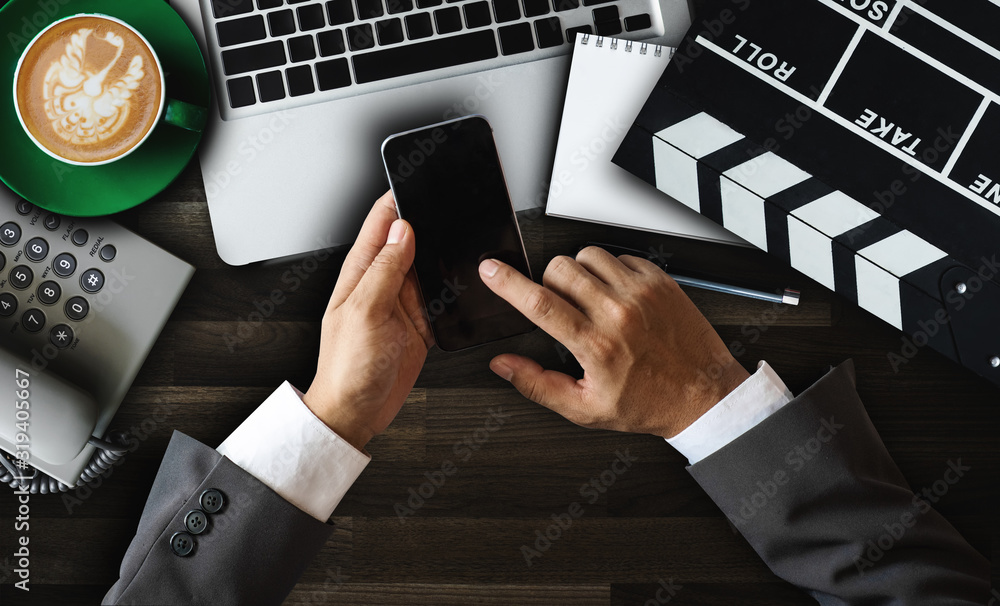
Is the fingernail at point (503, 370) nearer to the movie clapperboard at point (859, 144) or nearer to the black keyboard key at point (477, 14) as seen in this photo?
the movie clapperboard at point (859, 144)

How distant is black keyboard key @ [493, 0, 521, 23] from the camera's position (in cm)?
63

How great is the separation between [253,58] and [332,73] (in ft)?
0.27

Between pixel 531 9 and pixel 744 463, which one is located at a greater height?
pixel 531 9

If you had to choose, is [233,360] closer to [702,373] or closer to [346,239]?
[346,239]

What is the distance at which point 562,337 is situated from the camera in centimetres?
60

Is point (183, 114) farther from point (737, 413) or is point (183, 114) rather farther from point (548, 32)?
point (737, 413)

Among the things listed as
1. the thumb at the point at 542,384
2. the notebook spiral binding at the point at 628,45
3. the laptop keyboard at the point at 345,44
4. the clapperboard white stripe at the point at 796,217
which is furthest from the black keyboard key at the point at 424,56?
the thumb at the point at 542,384

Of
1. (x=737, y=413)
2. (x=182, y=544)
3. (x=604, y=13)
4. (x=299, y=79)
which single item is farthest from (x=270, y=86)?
(x=737, y=413)

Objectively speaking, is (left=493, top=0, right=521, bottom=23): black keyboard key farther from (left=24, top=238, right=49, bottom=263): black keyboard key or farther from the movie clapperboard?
(left=24, top=238, right=49, bottom=263): black keyboard key

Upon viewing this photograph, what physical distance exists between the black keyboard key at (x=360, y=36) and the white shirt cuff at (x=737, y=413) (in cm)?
52

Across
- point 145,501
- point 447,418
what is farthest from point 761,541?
point 145,501

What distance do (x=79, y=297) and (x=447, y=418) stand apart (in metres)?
0.40

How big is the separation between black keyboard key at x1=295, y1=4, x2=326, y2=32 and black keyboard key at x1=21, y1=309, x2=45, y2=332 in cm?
39

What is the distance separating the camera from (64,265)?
2.02 feet
